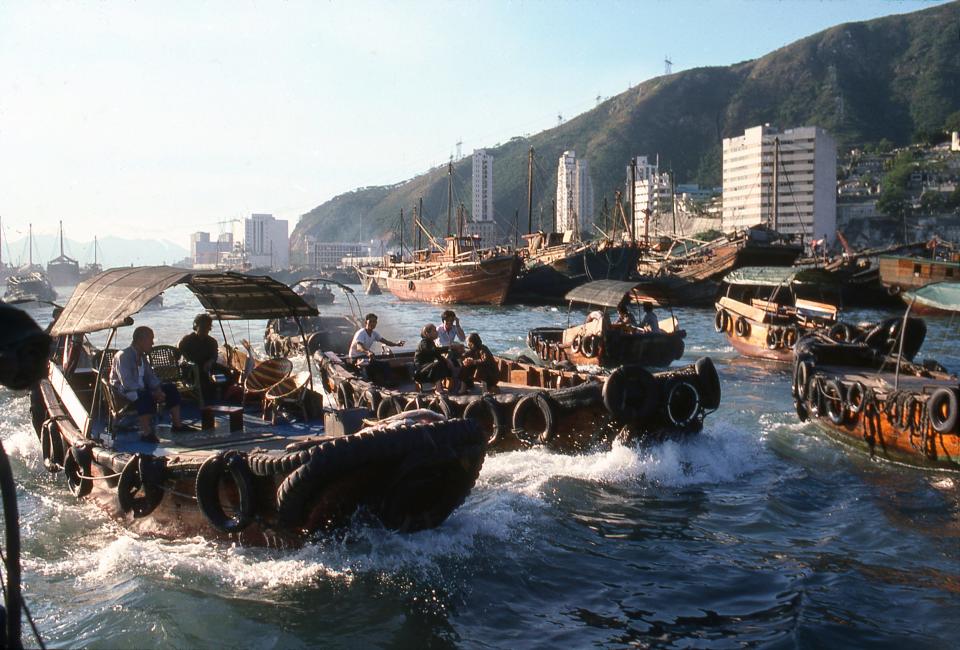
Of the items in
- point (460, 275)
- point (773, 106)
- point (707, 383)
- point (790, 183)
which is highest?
point (773, 106)

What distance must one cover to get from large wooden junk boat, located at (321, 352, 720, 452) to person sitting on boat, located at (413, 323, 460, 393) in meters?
0.53

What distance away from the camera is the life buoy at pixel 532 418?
10.9 metres

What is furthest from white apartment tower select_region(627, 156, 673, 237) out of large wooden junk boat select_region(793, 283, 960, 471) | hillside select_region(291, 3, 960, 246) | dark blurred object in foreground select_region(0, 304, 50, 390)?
dark blurred object in foreground select_region(0, 304, 50, 390)

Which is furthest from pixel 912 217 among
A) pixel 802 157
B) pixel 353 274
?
pixel 353 274

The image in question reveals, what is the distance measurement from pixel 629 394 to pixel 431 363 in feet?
10.1

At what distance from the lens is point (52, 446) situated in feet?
33.5

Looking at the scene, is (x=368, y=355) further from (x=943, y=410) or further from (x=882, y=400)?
(x=943, y=410)

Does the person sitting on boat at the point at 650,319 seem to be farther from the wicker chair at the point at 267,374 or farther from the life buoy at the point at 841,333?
the wicker chair at the point at 267,374

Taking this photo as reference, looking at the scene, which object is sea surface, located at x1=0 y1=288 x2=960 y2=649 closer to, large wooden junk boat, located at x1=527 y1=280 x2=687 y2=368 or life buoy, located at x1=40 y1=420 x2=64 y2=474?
life buoy, located at x1=40 y1=420 x2=64 y2=474

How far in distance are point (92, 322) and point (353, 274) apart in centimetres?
10983

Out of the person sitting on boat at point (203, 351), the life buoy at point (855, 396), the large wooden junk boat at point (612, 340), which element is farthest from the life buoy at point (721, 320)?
the person sitting on boat at point (203, 351)

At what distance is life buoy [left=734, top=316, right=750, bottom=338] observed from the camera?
78.6 ft

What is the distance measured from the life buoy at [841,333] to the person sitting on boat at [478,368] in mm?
8419

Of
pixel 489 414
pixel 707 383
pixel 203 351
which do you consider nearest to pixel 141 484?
pixel 203 351
